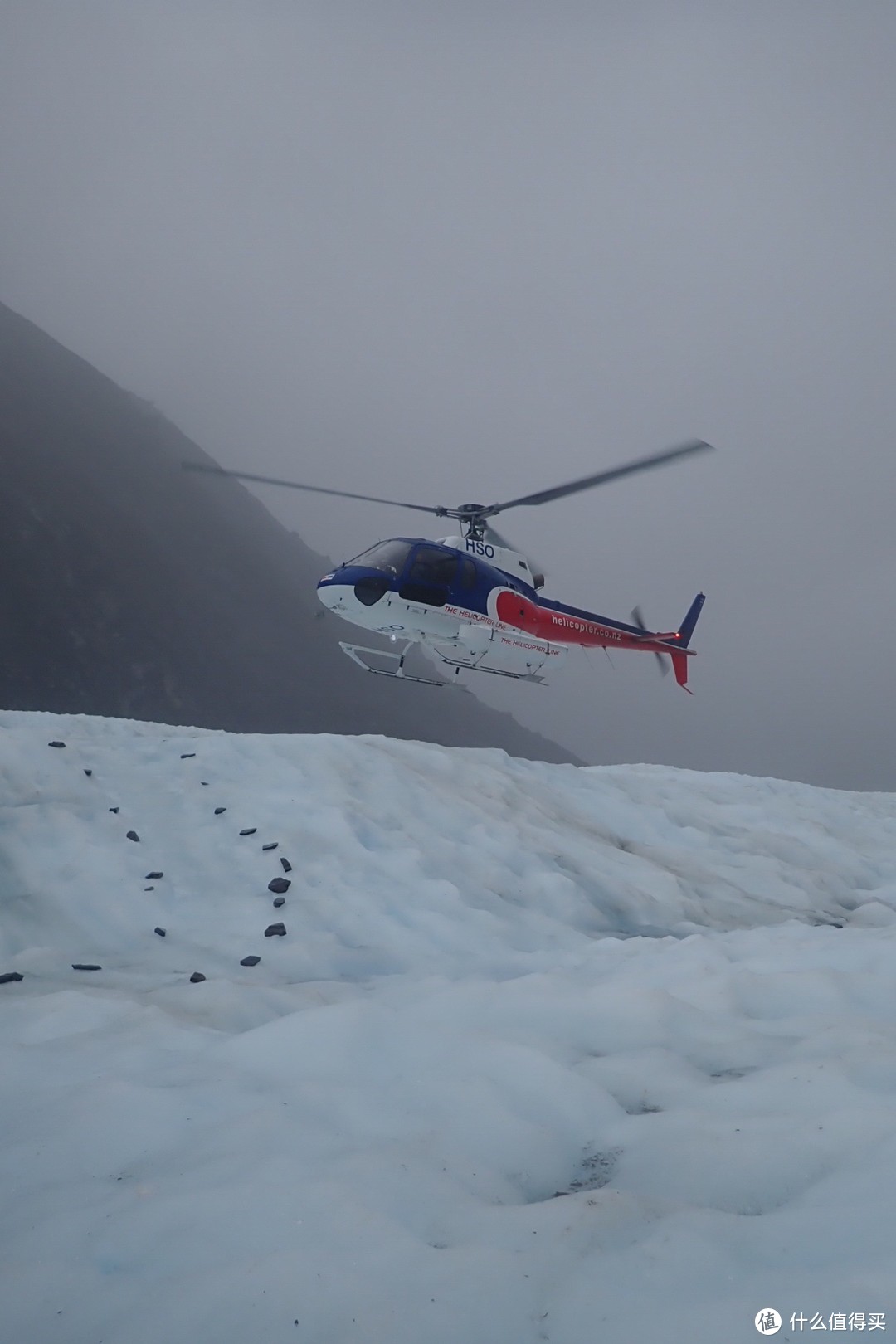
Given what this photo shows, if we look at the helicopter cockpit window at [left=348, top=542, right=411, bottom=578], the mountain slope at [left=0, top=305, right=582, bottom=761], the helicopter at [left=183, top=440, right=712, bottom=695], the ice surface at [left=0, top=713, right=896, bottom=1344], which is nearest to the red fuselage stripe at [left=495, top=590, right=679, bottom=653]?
the helicopter at [left=183, top=440, right=712, bottom=695]

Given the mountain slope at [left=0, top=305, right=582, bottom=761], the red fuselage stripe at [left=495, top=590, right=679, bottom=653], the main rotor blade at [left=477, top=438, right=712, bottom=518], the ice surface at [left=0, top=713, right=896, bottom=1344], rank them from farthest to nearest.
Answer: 1. the mountain slope at [left=0, top=305, right=582, bottom=761]
2. the red fuselage stripe at [left=495, top=590, right=679, bottom=653]
3. the main rotor blade at [left=477, top=438, right=712, bottom=518]
4. the ice surface at [left=0, top=713, right=896, bottom=1344]

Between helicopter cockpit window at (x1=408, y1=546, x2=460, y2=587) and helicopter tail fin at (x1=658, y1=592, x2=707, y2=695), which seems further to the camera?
helicopter tail fin at (x1=658, y1=592, x2=707, y2=695)

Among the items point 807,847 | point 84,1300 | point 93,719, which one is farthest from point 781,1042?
point 807,847

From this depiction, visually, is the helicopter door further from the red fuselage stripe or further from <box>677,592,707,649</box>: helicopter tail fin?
<box>677,592,707,649</box>: helicopter tail fin

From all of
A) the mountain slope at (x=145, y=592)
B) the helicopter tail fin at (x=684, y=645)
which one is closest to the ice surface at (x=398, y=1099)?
the helicopter tail fin at (x=684, y=645)

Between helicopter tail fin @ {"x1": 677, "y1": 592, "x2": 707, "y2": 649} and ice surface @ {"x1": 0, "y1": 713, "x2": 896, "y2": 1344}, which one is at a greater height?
helicopter tail fin @ {"x1": 677, "y1": 592, "x2": 707, "y2": 649}

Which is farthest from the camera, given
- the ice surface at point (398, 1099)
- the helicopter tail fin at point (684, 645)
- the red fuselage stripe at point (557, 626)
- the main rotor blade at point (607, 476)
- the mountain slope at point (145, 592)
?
the mountain slope at point (145, 592)

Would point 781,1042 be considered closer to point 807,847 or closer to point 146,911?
point 146,911

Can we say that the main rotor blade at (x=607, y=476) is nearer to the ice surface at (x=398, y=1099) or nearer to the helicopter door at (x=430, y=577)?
the helicopter door at (x=430, y=577)
